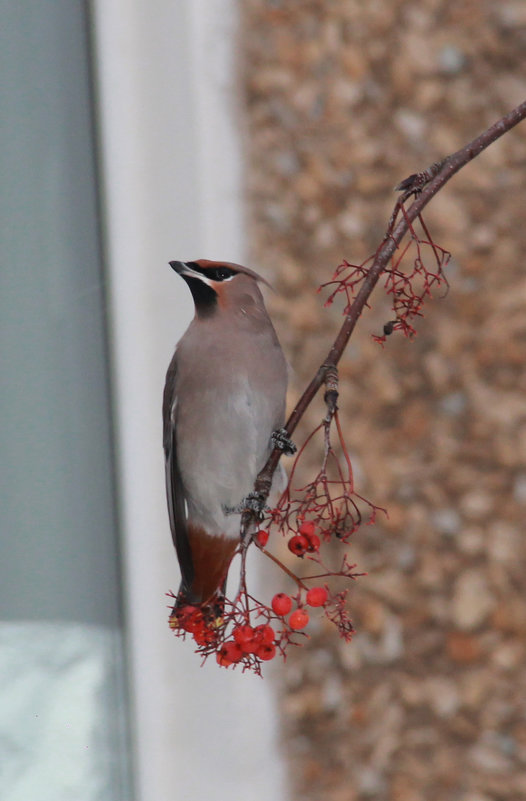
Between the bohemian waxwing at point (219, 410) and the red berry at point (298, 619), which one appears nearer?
the red berry at point (298, 619)

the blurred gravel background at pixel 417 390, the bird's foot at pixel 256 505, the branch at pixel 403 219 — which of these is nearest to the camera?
the branch at pixel 403 219

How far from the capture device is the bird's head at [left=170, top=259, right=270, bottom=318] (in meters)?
0.94

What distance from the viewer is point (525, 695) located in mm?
1269

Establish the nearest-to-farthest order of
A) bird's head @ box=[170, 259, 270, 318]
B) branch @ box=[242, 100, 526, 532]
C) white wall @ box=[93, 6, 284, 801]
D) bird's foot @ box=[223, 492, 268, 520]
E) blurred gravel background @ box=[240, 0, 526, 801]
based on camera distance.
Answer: branch @ box=[242, 100, 526, 532], bird's foot @ box=[223, 492, 268, 520], bird's head @ box=[170, 259, 270, 318], white wall @ box=[93, 6, 284, 801], blurred gravel background @ box=[240, 0, 526, 801]

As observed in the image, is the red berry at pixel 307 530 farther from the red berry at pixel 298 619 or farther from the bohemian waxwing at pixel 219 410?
the bohemian waxwing at pixel 219 410

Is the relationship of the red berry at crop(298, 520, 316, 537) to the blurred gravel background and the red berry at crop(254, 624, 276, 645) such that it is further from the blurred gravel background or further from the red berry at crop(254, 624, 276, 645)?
the blurred gravel background

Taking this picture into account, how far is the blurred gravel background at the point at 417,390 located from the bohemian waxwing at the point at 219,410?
0.93 feet

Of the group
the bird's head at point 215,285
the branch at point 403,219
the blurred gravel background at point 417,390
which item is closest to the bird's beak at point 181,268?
the bird's head at point 215,285

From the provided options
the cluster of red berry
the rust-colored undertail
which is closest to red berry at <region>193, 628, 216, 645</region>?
the cluster of red berry

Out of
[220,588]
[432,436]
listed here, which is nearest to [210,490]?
[220,588]

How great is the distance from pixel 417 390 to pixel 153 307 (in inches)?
17.0

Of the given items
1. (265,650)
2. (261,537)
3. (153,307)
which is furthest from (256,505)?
(153,307)

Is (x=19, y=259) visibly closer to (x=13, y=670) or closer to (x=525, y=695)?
(x=13, y=670)

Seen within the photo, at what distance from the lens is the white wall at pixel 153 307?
1.08 meters
